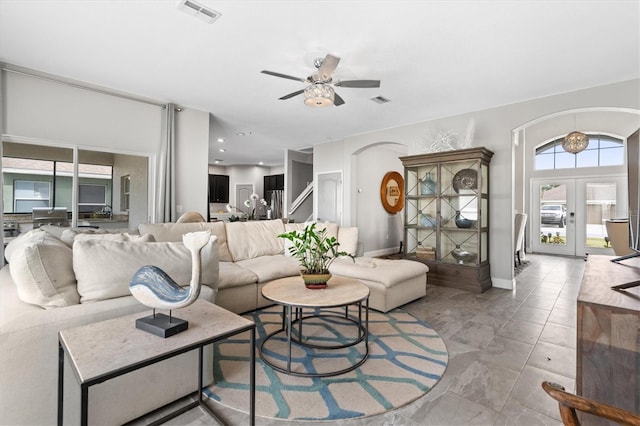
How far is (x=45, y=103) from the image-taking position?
11.5 feet

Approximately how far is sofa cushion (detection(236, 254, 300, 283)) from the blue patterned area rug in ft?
2.03

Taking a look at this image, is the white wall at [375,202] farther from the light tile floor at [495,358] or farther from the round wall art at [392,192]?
the light tile floor at [495,358]

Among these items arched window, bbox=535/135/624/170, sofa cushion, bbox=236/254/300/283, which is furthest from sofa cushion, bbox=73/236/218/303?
arched window, bbox=535/135/624/170

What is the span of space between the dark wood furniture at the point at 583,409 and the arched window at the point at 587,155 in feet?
28.2

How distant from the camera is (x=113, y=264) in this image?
1.67m

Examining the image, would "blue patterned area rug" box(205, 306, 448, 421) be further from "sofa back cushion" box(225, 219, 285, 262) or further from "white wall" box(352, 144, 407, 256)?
"white wall" box(352, 144, 407, 256)

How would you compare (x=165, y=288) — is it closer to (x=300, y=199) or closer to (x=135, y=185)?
(x=135, y=185)

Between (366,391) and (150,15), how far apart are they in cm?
322

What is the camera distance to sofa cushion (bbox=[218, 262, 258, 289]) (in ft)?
9.98

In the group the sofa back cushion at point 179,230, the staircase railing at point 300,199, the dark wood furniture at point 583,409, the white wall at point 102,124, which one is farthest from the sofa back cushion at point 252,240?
the dark wood furniture at point 583,409

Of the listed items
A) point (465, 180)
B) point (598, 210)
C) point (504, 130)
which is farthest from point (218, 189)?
point (598, 210)

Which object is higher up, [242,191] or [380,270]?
[242,191]

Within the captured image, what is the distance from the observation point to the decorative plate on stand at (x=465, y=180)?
445 cm

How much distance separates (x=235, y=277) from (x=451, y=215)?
340 centimetres
